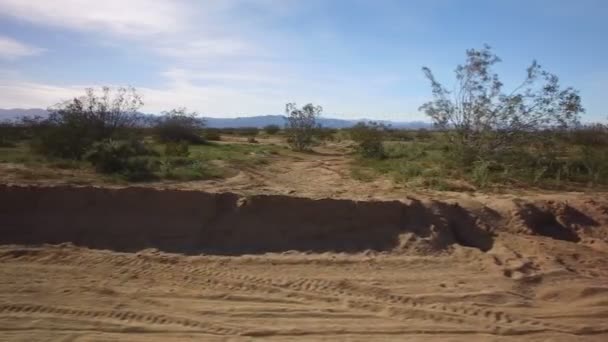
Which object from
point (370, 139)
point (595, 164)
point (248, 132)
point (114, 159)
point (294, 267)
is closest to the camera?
point (294, 267)

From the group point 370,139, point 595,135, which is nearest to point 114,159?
point 370,139

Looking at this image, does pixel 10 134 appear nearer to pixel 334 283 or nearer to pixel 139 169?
pixel 139 169

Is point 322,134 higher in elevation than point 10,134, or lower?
higher

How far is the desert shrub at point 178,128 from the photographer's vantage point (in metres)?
34.4

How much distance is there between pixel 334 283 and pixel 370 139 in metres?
19.7

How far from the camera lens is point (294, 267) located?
7848 mm

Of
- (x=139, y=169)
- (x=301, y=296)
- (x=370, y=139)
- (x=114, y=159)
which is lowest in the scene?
(x=301, y=296)

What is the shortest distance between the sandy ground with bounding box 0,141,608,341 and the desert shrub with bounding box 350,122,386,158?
45.2 ft

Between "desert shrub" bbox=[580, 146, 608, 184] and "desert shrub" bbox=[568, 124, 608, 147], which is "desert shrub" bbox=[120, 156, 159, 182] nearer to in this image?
"desert shrub" bbox=[580, 146, 608, 184]

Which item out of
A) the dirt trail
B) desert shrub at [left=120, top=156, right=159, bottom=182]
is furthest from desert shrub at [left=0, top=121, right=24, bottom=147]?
the dirt trail

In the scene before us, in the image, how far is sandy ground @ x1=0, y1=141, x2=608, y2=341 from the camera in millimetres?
5871

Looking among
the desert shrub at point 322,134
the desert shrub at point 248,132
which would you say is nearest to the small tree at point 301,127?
the desert shrub at point 322,134

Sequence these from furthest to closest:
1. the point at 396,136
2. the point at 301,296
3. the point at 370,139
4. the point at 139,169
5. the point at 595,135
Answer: the point at 396,136, the point at 370,139, the point at 595,135, the point at 139,169, the point at 301,296

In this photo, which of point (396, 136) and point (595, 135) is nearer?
point (595, 135)
